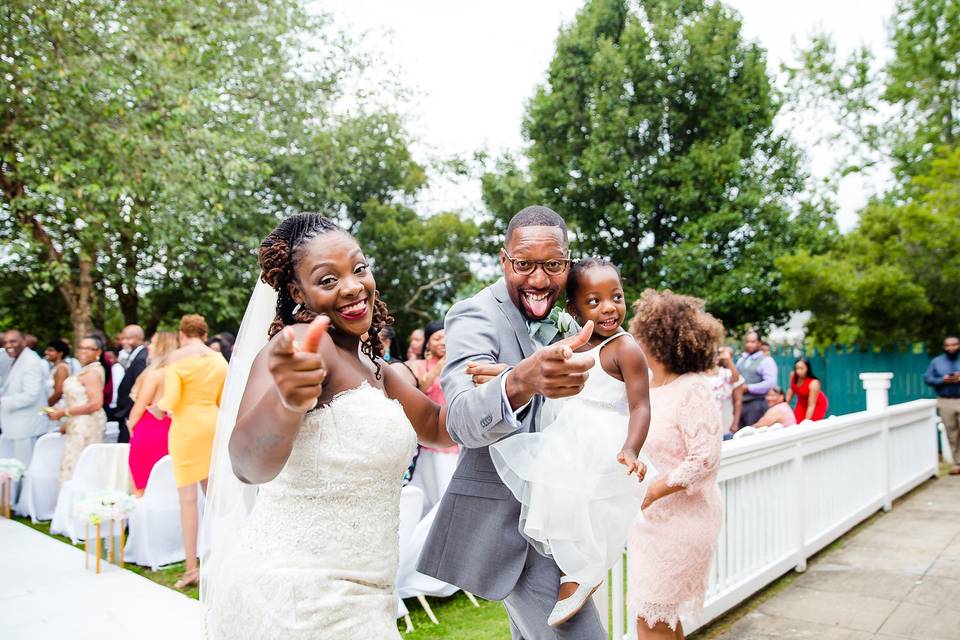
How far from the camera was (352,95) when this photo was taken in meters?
15.4

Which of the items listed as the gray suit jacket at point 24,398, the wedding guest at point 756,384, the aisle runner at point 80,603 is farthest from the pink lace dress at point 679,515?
the gray suit jacket at point 24,398

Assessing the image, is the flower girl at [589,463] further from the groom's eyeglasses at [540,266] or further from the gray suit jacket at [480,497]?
the groom's eyeglasses at [540,266]

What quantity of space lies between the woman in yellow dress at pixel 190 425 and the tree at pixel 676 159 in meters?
13.2

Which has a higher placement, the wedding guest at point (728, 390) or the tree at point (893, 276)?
the tree at point (893, 276)

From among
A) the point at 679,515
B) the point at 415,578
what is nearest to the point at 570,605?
the point at 679,515

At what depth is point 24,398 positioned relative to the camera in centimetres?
866

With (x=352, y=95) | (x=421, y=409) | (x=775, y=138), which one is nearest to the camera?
(x=421, y=409)

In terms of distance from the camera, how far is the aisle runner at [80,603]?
4621 mm

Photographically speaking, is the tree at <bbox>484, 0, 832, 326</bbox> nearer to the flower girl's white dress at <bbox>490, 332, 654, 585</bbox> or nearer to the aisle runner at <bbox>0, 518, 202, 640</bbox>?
the aisle runner at <bbox>0, 518, 202, 640</bbox>

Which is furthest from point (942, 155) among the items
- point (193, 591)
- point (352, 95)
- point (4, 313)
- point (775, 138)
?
point (4, 313)

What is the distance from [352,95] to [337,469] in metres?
14.7

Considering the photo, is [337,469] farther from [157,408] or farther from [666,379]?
[157,408]

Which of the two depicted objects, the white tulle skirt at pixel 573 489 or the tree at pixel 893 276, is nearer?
the white tulle skirt at pixel 573 489

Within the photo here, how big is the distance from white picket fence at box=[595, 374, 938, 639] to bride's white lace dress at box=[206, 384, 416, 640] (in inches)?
74.0
